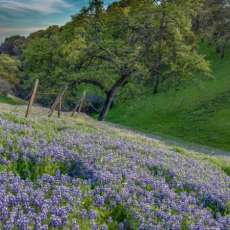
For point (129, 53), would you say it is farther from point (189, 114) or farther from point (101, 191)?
point (101, 191)

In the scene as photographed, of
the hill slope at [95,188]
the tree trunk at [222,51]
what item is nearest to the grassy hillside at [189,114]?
the tree trunk at [222,51]

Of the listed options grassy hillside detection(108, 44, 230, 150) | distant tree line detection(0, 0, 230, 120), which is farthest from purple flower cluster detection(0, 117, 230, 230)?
grassy hillside detection(108, 44, 230, 150)

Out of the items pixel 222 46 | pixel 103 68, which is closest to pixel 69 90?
pixel 103 68

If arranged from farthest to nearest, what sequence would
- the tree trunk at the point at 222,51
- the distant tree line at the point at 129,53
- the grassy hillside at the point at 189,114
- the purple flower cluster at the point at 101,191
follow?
the tree trunk at the point at 222,51 < the grassy hillside at the point at 189,114 < the distant tree line at the point at 129,53 < the purple flower cluster at the point at 101,191

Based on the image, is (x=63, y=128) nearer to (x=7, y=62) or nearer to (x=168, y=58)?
(x=168, y=58)

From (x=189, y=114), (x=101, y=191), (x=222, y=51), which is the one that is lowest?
(x=101, y=191)

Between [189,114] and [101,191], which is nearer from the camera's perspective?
[101,191]

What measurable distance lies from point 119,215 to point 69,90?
39036 millimetres

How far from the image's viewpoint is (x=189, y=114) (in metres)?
60.0

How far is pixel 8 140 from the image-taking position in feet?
33.3

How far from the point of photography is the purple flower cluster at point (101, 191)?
696cm

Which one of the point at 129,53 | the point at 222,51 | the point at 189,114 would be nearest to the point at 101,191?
the point at 129,53

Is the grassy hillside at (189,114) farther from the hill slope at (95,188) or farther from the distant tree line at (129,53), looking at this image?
the hill slope at (95,188)

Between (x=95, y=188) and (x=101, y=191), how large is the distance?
12cm
